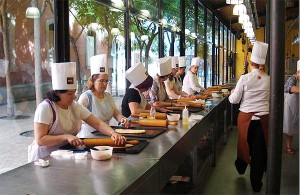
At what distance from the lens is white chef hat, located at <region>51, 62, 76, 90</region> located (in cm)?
246

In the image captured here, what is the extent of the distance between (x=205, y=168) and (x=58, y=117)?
111 inches

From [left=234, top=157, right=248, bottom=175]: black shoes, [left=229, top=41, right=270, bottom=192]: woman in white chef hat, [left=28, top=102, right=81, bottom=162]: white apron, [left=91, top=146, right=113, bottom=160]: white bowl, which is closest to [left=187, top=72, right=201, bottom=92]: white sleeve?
[left=234, top=157, right=248, bottom=175]: black shoes

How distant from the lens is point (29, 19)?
3928 millimetres

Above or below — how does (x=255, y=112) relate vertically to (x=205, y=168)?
above

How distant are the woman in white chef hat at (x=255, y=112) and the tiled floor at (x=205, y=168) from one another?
0.28m

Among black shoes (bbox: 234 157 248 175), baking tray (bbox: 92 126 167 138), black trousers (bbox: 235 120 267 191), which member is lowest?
black shoes (bbox: 234 157 248 175)

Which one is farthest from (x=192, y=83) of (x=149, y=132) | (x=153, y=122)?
(x=149, y=132)

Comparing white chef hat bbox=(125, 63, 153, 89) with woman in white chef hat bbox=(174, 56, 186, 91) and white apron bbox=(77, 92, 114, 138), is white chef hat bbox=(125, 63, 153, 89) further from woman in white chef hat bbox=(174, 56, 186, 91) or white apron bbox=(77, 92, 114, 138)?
woman in white chef hat bbox=(174, 56, 186, 91)

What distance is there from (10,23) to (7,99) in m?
0.78

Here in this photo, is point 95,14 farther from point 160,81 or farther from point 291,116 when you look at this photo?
point 291,116

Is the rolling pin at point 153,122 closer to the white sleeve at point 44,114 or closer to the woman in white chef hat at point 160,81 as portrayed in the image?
the white sleeve at point 44,114

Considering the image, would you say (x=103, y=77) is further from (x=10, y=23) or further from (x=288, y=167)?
(x=288, y=167)

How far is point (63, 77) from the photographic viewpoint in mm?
2471

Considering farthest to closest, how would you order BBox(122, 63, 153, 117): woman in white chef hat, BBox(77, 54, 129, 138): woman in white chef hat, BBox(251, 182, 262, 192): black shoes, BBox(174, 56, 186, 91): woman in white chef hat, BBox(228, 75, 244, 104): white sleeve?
BBox(174, 56, 186, 91): woman in white chef hat
BBox(228, 75, 244, 104): white sleeve
BBox(251, 182, 262, 192): black shoes
BBox(122, 63, 153, 117): woman in white chef hat
BBox(77, 54, 129, 138): woman in white chef hat
